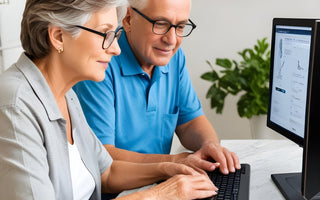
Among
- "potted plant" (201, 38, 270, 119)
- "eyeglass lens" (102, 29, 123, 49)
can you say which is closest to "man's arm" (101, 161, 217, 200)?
"eyeglass lens" (102, 29, 123, 49)

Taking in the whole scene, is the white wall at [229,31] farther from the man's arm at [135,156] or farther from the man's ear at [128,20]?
the man's arm at [135,156]

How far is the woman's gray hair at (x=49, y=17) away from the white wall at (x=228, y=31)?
2588mm

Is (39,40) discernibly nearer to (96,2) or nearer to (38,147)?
(96,2)

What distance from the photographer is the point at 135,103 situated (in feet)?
6.14

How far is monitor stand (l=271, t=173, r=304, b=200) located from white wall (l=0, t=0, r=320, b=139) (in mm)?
2324

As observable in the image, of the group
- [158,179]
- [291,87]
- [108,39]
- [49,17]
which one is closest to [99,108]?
[158,179]

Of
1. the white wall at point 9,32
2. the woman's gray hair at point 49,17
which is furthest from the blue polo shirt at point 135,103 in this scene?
the white wall at point 9,32

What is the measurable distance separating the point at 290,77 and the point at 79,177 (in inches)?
31.0

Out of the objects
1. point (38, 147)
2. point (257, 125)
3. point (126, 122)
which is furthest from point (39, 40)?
point (257, 125)

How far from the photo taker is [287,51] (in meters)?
1.53

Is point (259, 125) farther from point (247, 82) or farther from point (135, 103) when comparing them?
point (135, 103)

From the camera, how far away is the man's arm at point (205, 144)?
5.14 feet

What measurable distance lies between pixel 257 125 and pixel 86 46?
2.52m

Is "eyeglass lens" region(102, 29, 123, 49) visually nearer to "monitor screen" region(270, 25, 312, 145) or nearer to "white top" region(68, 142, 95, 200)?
"white top" region(68, 142, 95, 200)
